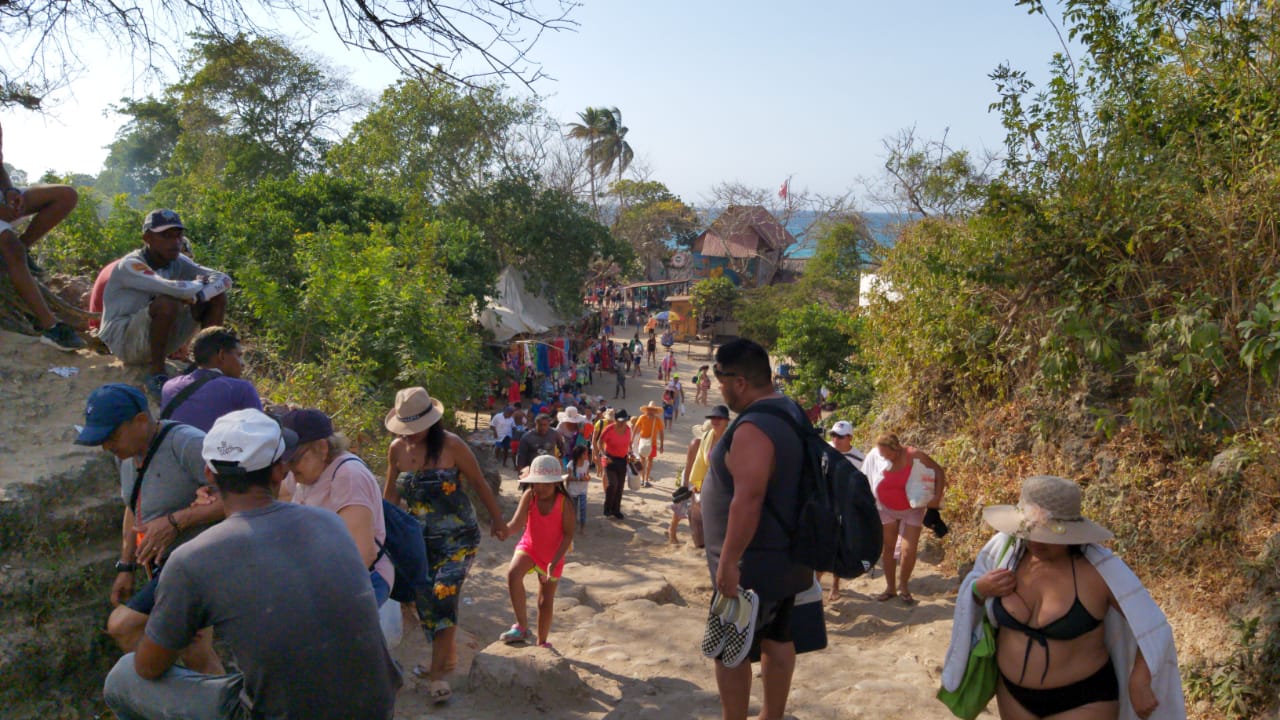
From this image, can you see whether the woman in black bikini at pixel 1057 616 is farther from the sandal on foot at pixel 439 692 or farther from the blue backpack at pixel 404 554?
the sandal on foot at pixel 439 692

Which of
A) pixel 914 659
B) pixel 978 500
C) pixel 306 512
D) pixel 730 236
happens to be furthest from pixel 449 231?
pixel 730 236

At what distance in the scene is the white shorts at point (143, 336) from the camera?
16.6 feet

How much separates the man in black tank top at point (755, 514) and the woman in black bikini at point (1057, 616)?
0.81m

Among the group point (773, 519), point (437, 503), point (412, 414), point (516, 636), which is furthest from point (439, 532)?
point (773, 519)

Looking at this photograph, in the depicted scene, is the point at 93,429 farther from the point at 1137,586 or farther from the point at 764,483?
the point at 1137,586

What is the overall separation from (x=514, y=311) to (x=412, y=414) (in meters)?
18.0

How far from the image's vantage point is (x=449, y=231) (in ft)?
63.1

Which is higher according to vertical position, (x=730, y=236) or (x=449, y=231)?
(x=730, y=236)

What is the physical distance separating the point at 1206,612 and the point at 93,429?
5837mm

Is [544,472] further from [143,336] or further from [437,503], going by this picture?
[143,336]

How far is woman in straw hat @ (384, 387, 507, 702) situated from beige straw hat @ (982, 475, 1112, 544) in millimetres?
2500

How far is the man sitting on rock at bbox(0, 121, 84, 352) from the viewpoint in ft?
17.1

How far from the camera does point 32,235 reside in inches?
224

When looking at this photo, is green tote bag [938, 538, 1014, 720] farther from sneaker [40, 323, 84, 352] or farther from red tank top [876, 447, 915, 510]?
sneaker [40, 323, 84, 352]
